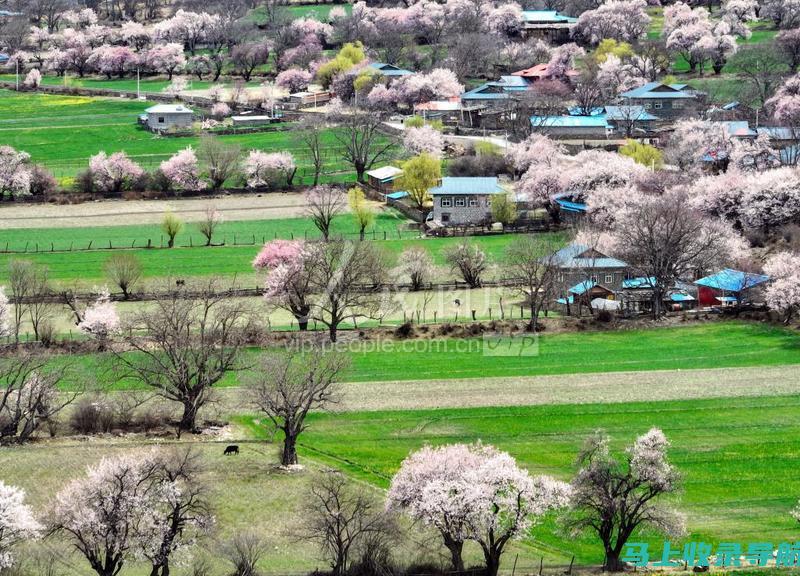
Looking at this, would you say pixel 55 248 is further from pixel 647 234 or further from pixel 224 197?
pixel 647 234

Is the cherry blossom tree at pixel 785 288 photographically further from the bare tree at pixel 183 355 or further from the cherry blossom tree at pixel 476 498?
the cherry blossom tree at pixel 476 498

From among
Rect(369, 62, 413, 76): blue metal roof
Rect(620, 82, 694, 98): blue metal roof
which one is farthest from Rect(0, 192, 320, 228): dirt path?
Rect(369, 62, 413, 76): blue metal roof

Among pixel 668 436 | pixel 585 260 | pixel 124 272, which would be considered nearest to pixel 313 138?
pixel 124 272

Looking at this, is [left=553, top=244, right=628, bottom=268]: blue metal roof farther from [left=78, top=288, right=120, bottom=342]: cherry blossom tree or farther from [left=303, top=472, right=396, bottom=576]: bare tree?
[left=303, top=472, right=396, bottom=576]: bare tree

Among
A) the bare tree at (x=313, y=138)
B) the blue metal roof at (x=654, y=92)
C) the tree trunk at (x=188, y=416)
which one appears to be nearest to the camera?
the tree trunk at (x=188, y=416)

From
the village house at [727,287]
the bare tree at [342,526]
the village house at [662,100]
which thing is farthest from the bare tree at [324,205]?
the bare tree at [342,526]

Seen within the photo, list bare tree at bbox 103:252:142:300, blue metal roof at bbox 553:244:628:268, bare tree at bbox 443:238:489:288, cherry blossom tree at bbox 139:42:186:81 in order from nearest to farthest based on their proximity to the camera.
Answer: blue metal roof at bbox 553:244:628:268 → bare tree at bbox 103:252:142:300 → bare tree at bbox 443:238:489:288 → cherry blossom tree at bbox 139:42:186:81

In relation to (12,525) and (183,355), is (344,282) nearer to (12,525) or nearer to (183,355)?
(183,355)

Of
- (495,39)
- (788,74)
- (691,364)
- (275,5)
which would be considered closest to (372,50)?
(495,39)
